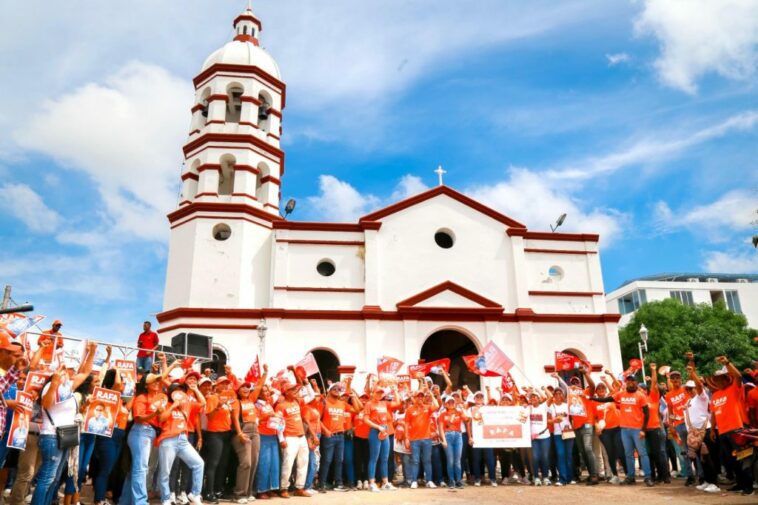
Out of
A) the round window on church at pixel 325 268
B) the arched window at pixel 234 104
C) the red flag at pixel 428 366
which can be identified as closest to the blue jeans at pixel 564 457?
the red flag at pixel 428 366

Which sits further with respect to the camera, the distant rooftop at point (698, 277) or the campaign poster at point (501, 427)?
the distant rooftop at point (698, 277)

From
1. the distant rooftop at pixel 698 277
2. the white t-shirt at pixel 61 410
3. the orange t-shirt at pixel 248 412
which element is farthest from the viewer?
the distant rooftop at pixel 698 277

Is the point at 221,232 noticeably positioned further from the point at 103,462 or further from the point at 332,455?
the point at 103,462

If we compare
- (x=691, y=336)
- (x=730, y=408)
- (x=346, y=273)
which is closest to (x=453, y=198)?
(x=346, y=273)

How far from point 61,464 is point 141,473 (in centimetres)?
102

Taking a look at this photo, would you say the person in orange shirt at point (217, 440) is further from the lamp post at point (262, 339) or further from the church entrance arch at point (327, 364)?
the church entrance arch at point (327, 364)

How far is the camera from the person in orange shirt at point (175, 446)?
8.10 meters

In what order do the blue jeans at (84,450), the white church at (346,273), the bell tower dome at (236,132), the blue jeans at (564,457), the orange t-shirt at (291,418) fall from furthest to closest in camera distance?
the bell tower dome at (236,132) < the white church at (346,273) < the blue jeans at (564,457) < the orange t-shirt at (291,418) < the blue jeans at (84,450)

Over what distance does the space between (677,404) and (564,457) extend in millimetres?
2448

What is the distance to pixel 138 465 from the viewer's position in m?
7.80

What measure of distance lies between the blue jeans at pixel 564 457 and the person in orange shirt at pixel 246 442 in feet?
19.9

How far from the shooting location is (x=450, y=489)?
1091cm

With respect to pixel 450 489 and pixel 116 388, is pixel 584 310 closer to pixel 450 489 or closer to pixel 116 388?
pixel 450 489

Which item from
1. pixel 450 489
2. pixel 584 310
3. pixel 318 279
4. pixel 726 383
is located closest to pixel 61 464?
pixel 450 489
